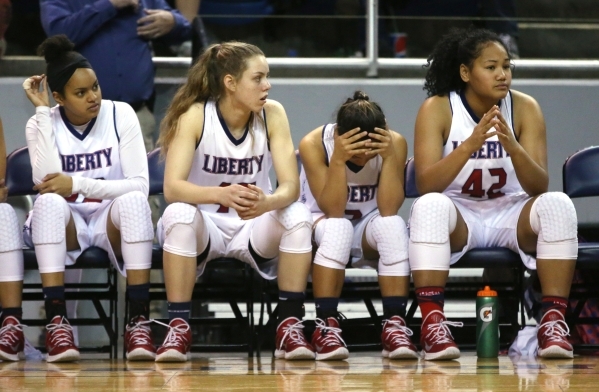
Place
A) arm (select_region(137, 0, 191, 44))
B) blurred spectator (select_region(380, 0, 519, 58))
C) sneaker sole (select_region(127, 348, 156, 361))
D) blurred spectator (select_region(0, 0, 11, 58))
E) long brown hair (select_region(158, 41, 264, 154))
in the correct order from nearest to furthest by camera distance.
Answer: sneaker sole (select_region(127, 348, 156, 361))
long brown hair (select_region(158, 41, 264, 154))
arm (select_region(137, 0, 191, 44))
blurred spectator (select_region(0, 0, 11, 58))
blurred spectator (select_region(380, 0, 519, 58))

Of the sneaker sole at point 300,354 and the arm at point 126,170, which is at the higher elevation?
the arm at point 126,170

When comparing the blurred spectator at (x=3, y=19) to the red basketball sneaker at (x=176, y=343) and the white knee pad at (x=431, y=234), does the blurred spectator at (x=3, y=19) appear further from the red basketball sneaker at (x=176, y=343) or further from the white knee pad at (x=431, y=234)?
the white knee pad at (x=431, y=234)

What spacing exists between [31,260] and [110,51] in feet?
4.57

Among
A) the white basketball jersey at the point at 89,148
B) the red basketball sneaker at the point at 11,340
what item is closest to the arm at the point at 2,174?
the white basketball jersey at the point at 89,148

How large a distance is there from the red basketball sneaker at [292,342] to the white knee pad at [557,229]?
97 centimetres

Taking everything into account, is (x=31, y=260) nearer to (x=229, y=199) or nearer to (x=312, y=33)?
(x=229, y=199)

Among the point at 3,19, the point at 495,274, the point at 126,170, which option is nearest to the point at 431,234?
the point at 495,274

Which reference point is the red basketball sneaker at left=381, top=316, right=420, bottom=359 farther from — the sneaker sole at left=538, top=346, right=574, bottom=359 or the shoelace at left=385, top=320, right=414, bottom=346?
the sneaker sole at left=538, top=346, right=574, bottom=359

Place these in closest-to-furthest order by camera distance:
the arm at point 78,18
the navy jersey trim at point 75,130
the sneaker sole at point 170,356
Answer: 1. the sneaker sole at point 170,356
2. the navy jersey trim at point 75,130
3. the arm at point 78,18

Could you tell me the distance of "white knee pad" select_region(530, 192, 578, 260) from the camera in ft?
12.1

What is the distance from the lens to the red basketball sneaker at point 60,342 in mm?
3614

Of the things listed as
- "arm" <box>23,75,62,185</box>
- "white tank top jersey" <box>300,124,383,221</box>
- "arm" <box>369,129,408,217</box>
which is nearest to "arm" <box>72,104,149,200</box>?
"arm" <box>23,75,62,185</box>

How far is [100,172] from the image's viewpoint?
4148 mm

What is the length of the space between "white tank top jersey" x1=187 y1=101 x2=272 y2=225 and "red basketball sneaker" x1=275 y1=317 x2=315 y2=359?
537 mm
